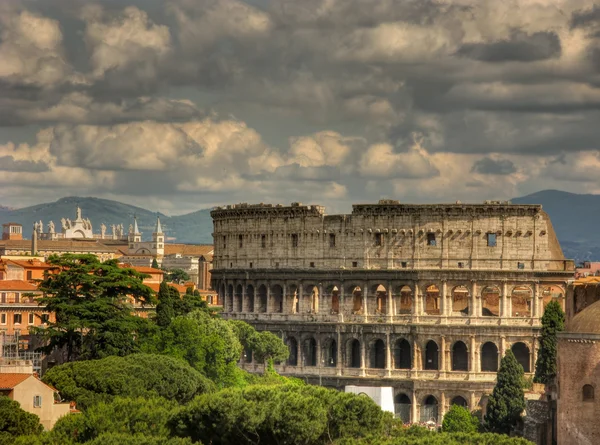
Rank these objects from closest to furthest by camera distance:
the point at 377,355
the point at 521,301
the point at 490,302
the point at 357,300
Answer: the point at 377,355
the point at 521,301
the point at 490,302
the point at 357,300

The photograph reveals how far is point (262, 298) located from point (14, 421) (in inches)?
2768

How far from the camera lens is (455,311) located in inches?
5906

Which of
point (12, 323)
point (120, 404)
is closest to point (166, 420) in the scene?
point (120, 404)

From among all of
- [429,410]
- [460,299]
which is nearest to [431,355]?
[429,410]

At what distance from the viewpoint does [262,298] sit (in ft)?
515

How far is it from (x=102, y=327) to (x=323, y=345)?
3685 centimetres

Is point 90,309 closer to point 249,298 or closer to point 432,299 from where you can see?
point 249,298

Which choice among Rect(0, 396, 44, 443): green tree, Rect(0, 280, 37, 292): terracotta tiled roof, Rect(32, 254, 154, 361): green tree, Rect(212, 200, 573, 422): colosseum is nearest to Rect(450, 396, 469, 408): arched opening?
Rect(212, 200, 573, 422): colosseum

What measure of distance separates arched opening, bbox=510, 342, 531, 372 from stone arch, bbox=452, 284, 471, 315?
912 cm

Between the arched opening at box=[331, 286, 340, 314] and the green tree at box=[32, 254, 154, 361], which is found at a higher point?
the arched opening at box=[331, 286, 340, 314]

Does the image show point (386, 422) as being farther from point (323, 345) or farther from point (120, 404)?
point (323, 345)

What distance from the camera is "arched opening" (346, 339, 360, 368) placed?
148125mm

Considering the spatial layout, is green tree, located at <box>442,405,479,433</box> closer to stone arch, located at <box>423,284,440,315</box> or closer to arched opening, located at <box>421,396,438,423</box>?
arched opening, located at <box>421,396,438,423</box>

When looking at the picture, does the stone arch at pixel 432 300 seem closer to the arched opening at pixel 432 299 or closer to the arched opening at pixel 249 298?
the arched opening at pixel 432 299
